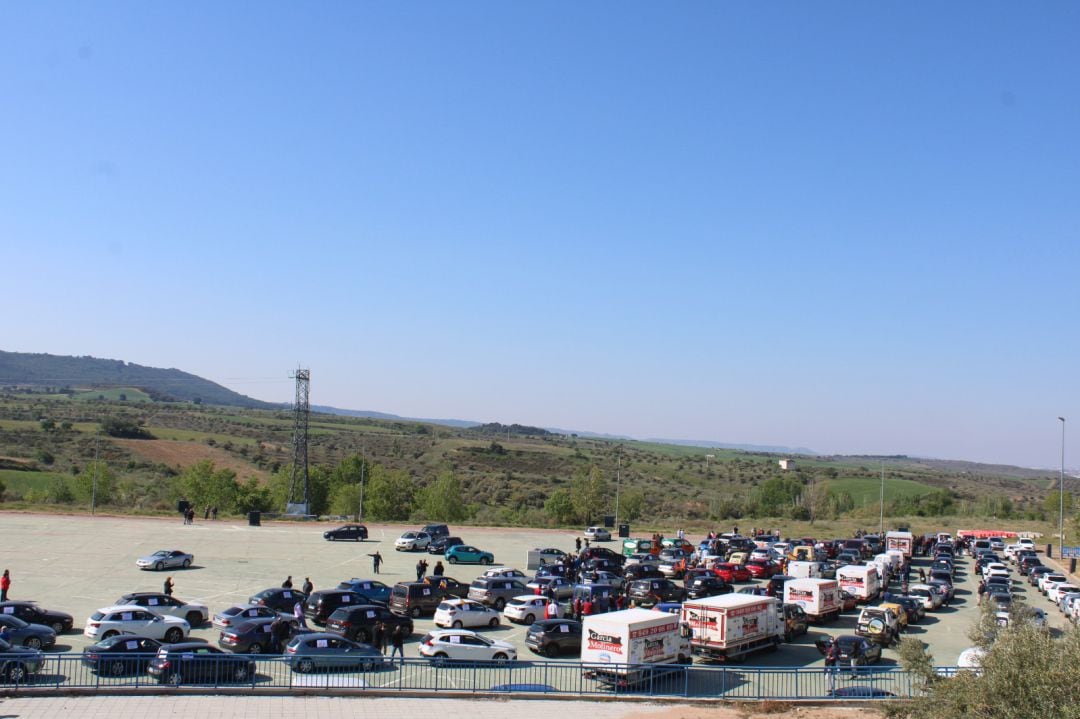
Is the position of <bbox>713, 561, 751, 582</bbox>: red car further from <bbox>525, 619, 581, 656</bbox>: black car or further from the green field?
the green field

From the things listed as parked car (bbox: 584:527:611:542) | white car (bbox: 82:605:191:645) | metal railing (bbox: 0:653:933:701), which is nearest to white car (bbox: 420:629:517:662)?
metal railing (bbox: 0:653:933:701)

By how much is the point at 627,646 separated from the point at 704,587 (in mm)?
16511

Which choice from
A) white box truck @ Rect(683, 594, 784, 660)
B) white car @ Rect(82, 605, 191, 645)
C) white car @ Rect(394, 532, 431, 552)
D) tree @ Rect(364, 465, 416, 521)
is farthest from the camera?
tree @ Rect(364, 465, 416, 521)

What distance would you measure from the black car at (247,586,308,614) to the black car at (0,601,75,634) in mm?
6019

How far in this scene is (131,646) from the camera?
22.3 metres

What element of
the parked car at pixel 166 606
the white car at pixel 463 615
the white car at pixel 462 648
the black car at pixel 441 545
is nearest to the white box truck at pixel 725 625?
the white car at pixel 462 648

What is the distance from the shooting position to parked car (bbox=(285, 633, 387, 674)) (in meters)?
22.4

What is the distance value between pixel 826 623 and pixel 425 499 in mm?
54326

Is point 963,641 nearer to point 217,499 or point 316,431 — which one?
point 217,499

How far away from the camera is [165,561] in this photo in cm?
4038

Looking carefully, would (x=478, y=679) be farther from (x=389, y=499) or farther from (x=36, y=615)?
(x=389, y=499)

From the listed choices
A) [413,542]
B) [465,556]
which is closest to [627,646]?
[465,556]

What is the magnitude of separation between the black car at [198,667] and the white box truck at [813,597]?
21.8 metres

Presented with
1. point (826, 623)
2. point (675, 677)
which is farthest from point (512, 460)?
point (675, 677)
